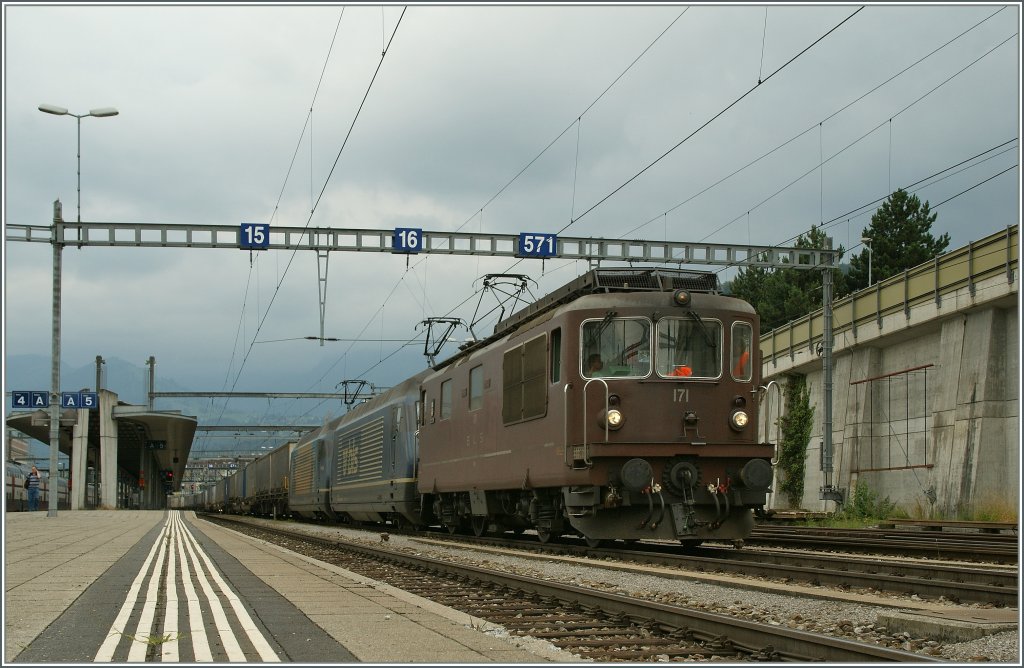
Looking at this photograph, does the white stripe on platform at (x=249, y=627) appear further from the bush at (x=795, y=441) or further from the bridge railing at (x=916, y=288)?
the bush at (x=795, y=441)

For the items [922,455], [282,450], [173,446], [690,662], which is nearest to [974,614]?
[690,662]

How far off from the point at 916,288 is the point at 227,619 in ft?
78.3

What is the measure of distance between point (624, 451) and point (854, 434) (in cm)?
2003

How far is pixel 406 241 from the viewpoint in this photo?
2867 cm

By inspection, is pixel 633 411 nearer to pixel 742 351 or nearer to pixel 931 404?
pixel 742 351

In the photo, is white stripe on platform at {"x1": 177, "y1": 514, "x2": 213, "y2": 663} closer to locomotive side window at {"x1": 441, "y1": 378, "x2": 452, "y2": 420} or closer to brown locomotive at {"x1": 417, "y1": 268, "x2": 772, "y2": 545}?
brown locomotive at {"x1": 417, "y1": 268, "x2": 772, "y2": 545}

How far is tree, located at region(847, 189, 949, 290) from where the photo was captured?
5688 cm

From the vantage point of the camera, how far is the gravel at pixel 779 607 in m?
6.50

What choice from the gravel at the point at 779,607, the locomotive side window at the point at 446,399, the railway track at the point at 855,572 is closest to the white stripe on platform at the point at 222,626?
the gravel at the point at 779,607

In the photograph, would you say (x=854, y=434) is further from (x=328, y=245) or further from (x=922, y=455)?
(x=328, y=245)

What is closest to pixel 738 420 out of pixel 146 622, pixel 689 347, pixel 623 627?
pixel 689 347

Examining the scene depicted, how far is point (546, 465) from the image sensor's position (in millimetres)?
14586

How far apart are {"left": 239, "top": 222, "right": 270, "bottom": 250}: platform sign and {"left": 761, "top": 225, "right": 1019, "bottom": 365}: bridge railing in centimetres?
1329

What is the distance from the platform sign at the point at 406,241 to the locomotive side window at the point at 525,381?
12543 mm
